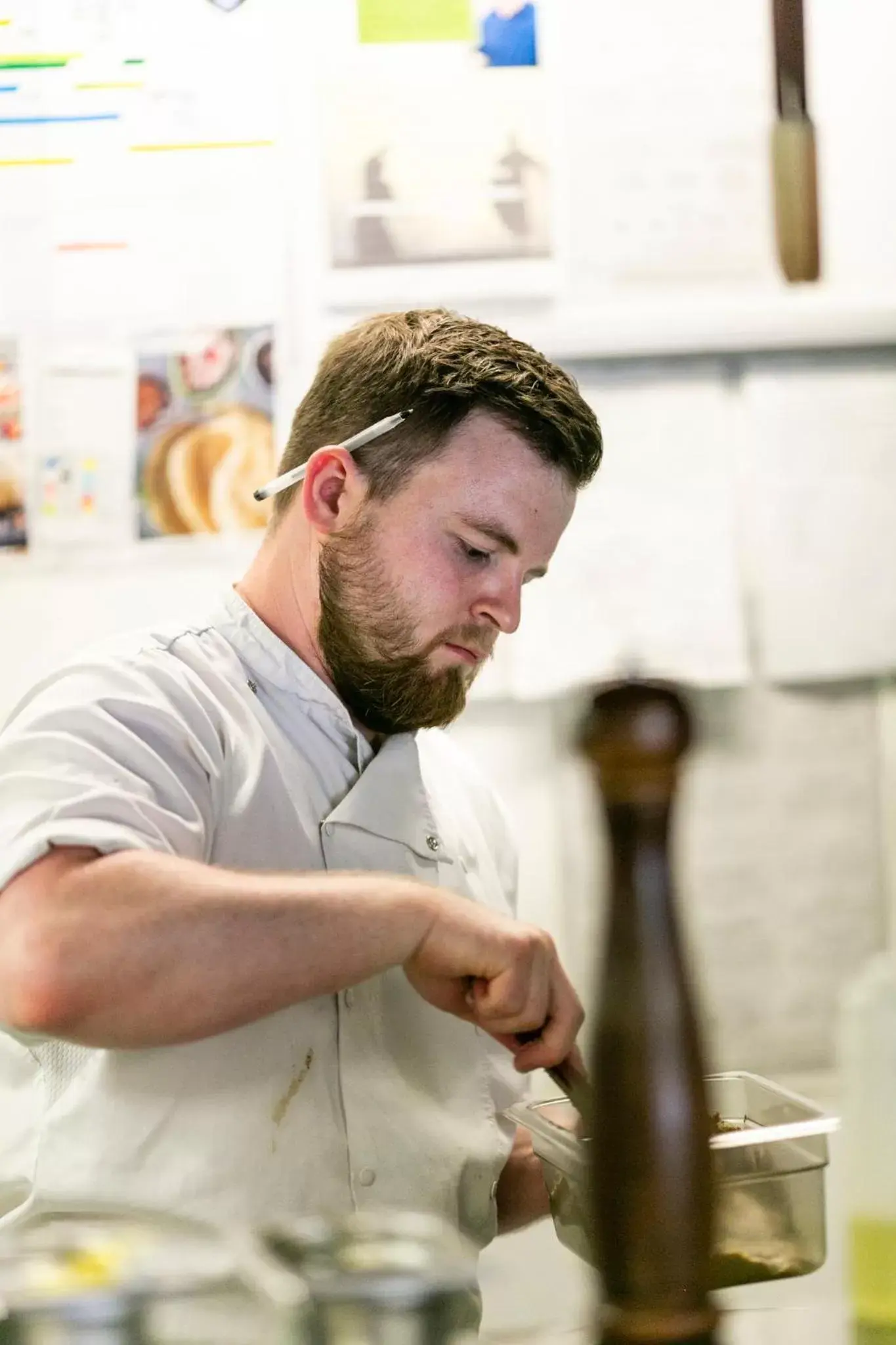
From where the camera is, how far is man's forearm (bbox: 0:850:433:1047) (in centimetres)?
94

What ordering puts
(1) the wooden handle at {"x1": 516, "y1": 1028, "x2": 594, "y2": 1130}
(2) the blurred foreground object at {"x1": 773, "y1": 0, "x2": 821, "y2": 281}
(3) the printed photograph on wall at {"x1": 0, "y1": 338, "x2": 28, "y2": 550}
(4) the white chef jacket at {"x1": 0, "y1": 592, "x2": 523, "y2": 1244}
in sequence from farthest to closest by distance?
(2) the blurred foreground object at {"x1": 773, "y1": 0, "x2": 821, "y2": 281} → (3) the printed photograph on wall at {"x1": 0, "y1": 338, "x2": 28, "y2": 550} → (4) the white chef jacket at {"x1": 0, "y1": 592, "x2": 523, "y2": 1244} → (1) the wooden handle at {"x1": 516, "y1": 1028, "x2": 594, "y2": 1130}

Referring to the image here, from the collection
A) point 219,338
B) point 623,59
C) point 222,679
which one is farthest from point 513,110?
point 222,679

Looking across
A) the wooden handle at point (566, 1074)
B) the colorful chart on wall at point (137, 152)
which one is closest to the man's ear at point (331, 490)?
the colorful chart on wall at point (137, 152)

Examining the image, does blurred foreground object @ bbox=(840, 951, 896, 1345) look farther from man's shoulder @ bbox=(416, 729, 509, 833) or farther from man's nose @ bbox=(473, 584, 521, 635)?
man's shoulder @ bbox=(416, 729, 509, 833)

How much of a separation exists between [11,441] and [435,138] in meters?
0.58

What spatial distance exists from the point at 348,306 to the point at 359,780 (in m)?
0.61

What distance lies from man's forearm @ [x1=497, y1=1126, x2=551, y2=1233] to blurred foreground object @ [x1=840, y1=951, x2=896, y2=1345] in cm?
60

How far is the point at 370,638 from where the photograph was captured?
1.27 meters

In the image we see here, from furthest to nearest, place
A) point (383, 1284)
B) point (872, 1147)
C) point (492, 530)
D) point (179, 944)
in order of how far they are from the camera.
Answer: point (492, 530), point (179, 944), point (872, 1147), point (383, 1284)

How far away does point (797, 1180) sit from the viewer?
749 mm

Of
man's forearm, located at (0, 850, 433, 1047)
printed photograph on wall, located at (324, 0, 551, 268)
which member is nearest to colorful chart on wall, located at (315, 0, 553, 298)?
printed photograph on wall, located at (324, 0, 551, 268)

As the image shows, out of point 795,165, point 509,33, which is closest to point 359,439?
point 509,33

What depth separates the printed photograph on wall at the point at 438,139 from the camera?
5.24 ft

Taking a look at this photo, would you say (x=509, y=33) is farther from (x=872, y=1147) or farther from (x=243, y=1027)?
(x=872, y=1147)
